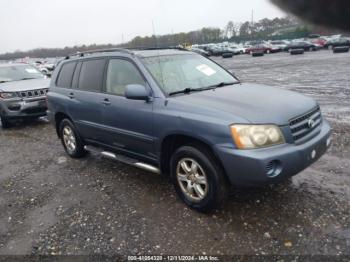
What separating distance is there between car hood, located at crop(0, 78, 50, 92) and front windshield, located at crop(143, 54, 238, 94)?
5.67m

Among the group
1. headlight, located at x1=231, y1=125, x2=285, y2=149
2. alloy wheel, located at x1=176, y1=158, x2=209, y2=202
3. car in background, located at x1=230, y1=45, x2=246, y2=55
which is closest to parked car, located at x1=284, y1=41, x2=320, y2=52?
car in background, located at x1=230, y1=45, x2=246, y2=55

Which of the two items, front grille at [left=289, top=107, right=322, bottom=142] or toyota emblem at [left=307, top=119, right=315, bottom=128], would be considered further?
toyota emblem at [left=307, top=119, right=315, bottom=128]

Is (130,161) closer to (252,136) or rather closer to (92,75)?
(92,75)

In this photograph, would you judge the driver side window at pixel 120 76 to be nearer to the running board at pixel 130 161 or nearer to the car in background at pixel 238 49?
the running board at pixel 130 161

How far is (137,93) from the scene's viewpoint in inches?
152

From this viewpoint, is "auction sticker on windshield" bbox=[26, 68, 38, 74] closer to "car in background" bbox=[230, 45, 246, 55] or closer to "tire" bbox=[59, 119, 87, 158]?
"tire" bbox=[59, 119, 87, 158]

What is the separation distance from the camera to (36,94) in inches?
346

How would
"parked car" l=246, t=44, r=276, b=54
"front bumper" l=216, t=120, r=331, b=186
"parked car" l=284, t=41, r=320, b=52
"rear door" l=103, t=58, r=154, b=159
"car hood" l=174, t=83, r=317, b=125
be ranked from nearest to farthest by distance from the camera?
1. "front bumper" l=216, t=120, r=331, b=186
2. "car hood" l=174, t=83, r=317, b=125
3. "rear door" l=103, t=58, r=154, b=159
4. "parked car" l=284, t=41, r=320, b=52
5. "parked car" l=246, t=44, r=276, b=54

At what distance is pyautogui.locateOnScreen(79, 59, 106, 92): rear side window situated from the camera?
4805 mm

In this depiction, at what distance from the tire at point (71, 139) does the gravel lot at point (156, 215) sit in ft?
1.14

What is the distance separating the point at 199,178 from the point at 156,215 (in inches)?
25.6

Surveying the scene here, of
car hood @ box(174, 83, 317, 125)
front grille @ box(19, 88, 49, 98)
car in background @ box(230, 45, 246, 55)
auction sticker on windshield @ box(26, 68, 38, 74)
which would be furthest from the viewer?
car in background @ box(230, 45, 246, 55)

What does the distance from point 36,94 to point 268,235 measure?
7.48 metres

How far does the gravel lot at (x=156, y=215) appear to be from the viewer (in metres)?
3.11
